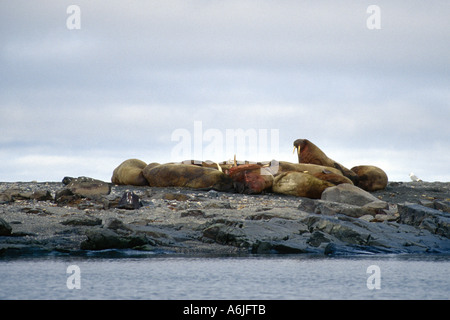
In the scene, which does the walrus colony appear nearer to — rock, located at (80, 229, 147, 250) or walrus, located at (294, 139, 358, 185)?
walrus, located at (294, 139, 358, 185)

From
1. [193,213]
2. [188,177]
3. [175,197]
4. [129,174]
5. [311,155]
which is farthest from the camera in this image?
[311,155]

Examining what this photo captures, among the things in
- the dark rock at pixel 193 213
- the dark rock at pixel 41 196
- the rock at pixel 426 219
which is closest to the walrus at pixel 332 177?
the rock at pixel 426 219

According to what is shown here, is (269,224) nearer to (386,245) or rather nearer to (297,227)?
(297,227)

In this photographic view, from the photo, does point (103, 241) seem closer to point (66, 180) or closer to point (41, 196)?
point (41, 196)

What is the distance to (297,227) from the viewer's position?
402 inches

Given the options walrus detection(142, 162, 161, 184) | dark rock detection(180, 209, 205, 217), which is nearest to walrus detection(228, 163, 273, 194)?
walrus detection(142, 162, 161, 184)

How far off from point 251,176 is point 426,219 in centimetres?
548

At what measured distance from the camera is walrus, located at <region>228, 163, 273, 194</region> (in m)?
15.4

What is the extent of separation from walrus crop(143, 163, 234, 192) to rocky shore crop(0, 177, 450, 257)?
1.39 m

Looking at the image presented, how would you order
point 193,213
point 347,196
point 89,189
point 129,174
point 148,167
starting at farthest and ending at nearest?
point 148,167 → point 129,174 → point 347,196 → point 89,189 → point 193,213

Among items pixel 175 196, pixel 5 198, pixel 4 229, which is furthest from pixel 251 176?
pixel 4 229

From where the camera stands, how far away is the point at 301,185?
1534 cm
